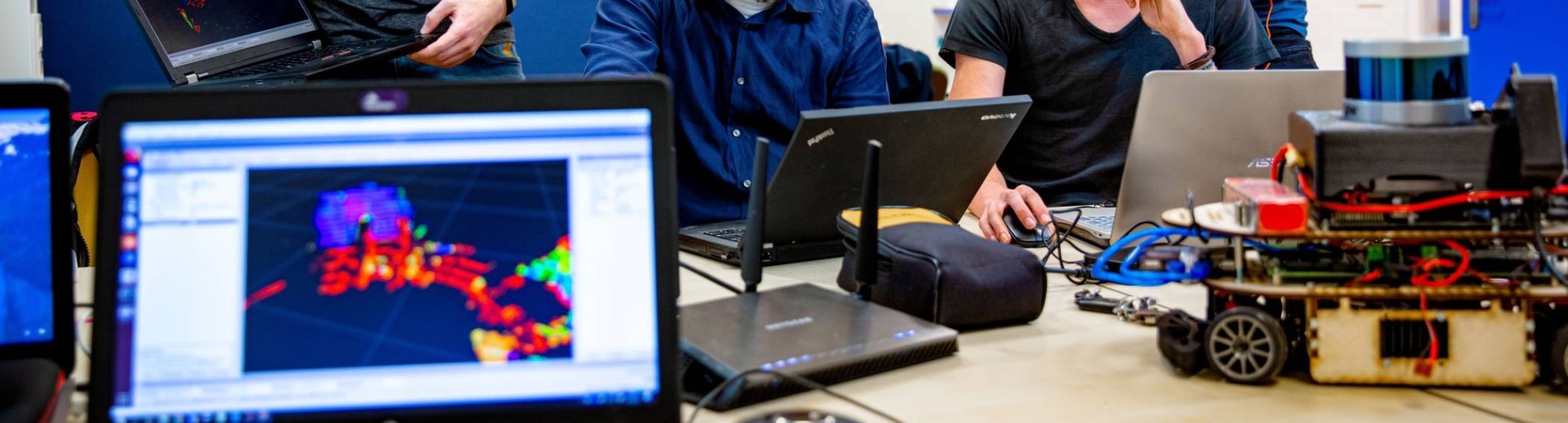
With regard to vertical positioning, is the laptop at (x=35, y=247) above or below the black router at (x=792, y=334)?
above

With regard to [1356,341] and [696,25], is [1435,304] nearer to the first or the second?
[1356,341]

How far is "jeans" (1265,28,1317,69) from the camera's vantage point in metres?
2.48

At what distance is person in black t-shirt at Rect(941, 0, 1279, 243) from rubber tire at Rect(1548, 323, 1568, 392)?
122cm

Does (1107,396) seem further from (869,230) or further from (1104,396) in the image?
(869,230)

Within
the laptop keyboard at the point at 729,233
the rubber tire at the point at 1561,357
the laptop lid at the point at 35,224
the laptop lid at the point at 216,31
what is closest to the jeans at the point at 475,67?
the laptop lid at the point at 216,31

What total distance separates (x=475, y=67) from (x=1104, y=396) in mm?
1639

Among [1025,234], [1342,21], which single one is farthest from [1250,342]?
[1342,21]

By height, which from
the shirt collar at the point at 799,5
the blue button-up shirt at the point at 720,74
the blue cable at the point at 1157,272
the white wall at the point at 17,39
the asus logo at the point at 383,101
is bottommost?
the blue cable at the point at 1157,272

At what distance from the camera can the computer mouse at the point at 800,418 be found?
0.88 meters

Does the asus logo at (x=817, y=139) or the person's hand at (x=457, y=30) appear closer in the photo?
the asus logo at (x=817, y=139)

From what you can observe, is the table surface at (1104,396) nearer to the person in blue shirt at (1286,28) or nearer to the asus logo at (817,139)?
the asus logo at (817,139)

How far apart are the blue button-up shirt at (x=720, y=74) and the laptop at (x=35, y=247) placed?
45.2 inches

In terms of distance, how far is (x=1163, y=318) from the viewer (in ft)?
3.51

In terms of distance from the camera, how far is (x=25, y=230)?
91 cm
